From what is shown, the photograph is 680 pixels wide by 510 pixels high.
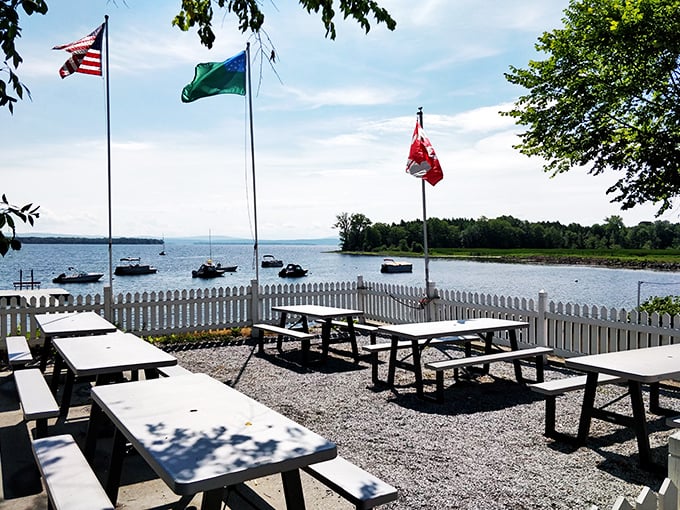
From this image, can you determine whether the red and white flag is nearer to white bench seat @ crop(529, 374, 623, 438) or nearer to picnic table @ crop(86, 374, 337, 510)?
white bench seat @ crop(529, 374, 623, 438)

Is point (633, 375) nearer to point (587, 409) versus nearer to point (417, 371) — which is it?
point (587, 409)

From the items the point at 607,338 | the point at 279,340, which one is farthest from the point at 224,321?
the point at 607,338

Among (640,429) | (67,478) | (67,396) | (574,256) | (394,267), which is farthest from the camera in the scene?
(574,256)

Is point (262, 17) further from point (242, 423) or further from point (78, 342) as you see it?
point (78, 342)

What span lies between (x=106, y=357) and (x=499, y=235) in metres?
115

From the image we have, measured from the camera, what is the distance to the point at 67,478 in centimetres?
317

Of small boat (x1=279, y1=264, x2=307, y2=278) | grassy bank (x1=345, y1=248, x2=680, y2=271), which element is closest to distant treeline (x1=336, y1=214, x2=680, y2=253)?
grassy bank (x1=345, y1=248, x2=680, y2=271)

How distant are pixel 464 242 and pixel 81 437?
384 feet

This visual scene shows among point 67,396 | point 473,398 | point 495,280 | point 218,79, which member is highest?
point 218,79

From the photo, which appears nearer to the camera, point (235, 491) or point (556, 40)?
point (235, 491)

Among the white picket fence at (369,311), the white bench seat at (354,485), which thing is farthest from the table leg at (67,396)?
the white picket fence at (369,311)

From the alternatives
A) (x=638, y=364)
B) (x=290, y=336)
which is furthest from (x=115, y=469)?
(x=290, y=336)

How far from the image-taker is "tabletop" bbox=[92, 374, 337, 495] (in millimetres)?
2578

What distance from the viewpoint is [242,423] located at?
10.7 feet
